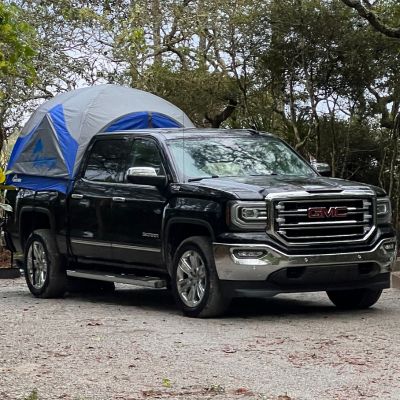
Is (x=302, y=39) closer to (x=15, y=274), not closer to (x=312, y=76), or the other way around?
(x=312, y=76)

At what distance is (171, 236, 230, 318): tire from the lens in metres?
10.8

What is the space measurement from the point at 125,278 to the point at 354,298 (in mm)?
2532

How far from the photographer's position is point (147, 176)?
Answer: 11.6 metres

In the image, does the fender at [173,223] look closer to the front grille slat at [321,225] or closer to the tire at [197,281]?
the tire at [197,281]

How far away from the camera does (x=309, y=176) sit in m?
12.0

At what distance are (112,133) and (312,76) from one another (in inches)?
290

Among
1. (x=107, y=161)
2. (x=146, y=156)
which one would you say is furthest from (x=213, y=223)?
(x=107, y=161)

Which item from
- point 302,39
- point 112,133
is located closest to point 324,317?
point 112,133

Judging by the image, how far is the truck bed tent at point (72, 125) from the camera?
13.5m

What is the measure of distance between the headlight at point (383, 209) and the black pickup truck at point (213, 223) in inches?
0.8

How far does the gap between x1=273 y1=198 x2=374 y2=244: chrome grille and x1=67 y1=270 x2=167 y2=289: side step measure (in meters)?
1.66

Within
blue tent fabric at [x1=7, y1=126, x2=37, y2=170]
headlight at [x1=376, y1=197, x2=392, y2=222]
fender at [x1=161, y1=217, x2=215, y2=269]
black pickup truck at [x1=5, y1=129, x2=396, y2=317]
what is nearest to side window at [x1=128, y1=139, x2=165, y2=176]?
black pickup truck at [x1=5, y1=129, x2=396, y2=317]

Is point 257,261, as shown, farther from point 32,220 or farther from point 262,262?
point 32,220

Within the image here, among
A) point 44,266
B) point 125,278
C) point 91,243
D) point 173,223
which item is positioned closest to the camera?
point 173,223
